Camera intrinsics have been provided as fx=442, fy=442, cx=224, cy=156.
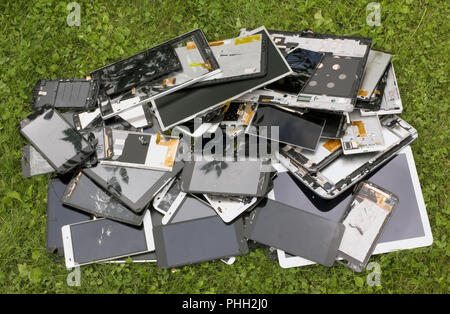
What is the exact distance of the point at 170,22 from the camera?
22.0 feet

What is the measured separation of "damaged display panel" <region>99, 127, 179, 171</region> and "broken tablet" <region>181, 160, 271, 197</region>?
12.4 inches

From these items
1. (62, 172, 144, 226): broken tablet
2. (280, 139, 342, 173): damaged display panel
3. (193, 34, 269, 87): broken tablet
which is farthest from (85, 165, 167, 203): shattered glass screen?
(280, 139, 342, 173): damaged display panel

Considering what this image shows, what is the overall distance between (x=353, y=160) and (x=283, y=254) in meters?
1.46

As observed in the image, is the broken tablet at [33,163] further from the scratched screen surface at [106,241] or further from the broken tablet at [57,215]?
the scratched screen surface at [106,241]

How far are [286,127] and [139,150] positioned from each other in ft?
6.27

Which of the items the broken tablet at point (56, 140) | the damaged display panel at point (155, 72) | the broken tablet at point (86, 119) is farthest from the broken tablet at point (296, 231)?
the broken tablet at point (86, 119)

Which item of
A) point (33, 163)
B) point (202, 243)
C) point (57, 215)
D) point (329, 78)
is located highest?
point (329, 78)

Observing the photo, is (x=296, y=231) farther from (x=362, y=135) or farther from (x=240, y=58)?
(x=240, y=58)

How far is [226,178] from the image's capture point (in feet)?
18.0

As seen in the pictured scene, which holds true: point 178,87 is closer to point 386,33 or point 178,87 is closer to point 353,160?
point 353,160

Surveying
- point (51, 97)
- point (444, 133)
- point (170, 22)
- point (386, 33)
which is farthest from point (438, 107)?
point (51, 97)

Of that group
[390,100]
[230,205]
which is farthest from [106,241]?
[390,100]

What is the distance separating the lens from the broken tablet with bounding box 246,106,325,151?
5.45m

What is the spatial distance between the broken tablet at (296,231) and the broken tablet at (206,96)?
55.9 inches
